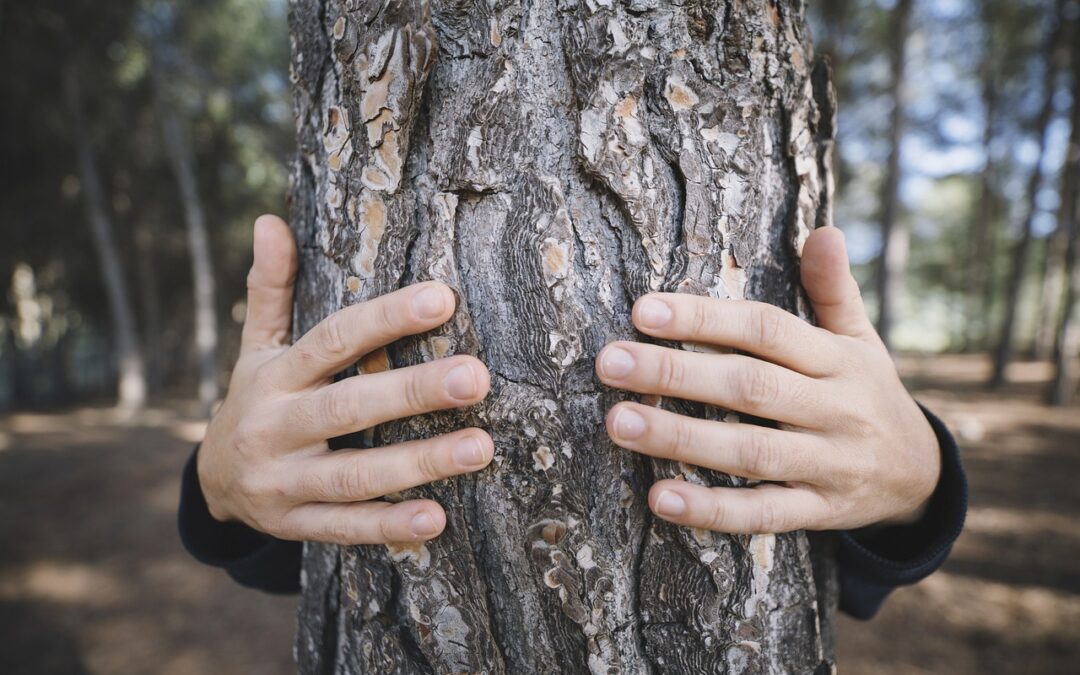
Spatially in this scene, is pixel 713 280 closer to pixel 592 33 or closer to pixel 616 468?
pixel 616 468

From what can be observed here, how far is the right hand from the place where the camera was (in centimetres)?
91

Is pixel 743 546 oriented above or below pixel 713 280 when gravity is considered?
below

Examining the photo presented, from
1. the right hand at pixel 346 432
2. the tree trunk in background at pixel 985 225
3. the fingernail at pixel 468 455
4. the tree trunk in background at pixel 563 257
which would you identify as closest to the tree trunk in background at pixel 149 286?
the right hand at pixel 346 432

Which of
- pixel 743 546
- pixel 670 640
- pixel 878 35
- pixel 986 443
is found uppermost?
pixel 878 35

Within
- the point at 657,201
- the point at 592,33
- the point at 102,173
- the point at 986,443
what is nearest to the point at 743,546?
the point at 657,201

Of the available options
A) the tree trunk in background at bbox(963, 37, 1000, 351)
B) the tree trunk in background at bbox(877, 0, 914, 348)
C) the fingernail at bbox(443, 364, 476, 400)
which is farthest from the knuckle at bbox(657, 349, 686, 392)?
the tree trunk in background at bbox(963, 37, 1000, 351)

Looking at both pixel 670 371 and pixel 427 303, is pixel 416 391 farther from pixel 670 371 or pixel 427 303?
pixel 670 371

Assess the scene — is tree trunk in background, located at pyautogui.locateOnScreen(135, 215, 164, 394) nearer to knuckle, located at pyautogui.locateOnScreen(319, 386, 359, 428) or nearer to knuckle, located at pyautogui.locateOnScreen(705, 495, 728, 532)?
knuckle, located at pyautogui.locateOnScreen(319, 386, 359, 428)

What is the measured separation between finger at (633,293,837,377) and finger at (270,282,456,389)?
357 mm

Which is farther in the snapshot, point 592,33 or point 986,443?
point 986,443

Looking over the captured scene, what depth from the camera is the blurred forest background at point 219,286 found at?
162 inches

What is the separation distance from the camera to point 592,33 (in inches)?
38.0

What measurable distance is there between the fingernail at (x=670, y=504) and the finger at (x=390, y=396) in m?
0.36

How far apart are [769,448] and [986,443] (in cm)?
930
